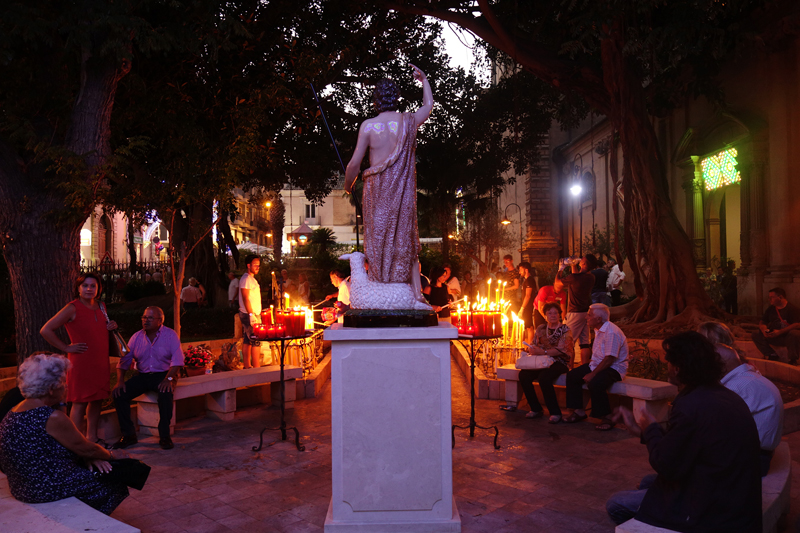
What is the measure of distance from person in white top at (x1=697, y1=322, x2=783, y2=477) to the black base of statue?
1.91 m

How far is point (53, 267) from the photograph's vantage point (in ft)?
23.2

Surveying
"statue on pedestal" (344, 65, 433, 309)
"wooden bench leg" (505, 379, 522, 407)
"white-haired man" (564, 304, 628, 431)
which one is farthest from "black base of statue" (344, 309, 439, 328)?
"wooden bench leg" (505, 379, 522, 407)

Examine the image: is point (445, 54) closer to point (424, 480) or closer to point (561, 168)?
point (424, 480)

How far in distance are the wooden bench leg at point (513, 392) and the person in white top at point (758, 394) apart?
3.77 metres

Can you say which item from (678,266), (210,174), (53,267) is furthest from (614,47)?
(53,267)

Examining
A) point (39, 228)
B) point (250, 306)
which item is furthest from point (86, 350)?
point (250, 306)

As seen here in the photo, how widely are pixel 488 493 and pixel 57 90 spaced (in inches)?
291

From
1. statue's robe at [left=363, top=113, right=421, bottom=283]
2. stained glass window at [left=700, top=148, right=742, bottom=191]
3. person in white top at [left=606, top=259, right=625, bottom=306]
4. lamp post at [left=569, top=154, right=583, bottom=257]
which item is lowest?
person in white top at [left=606, top=259, right=625, bottom=306]

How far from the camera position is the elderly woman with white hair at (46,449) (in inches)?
133

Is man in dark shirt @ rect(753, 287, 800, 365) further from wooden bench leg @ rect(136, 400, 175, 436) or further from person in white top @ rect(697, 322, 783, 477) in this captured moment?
wooden bench leg @ rect(136, 400, 175, 436)

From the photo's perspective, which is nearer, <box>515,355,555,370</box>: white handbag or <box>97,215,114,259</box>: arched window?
<box>515,355,555,370</box>: white handbag

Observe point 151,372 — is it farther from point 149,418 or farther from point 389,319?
point 389,319

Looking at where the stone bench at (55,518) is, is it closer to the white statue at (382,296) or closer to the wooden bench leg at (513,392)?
the white statue at (382,296)

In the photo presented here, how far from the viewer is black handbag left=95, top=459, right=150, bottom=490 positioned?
12.3 feet
